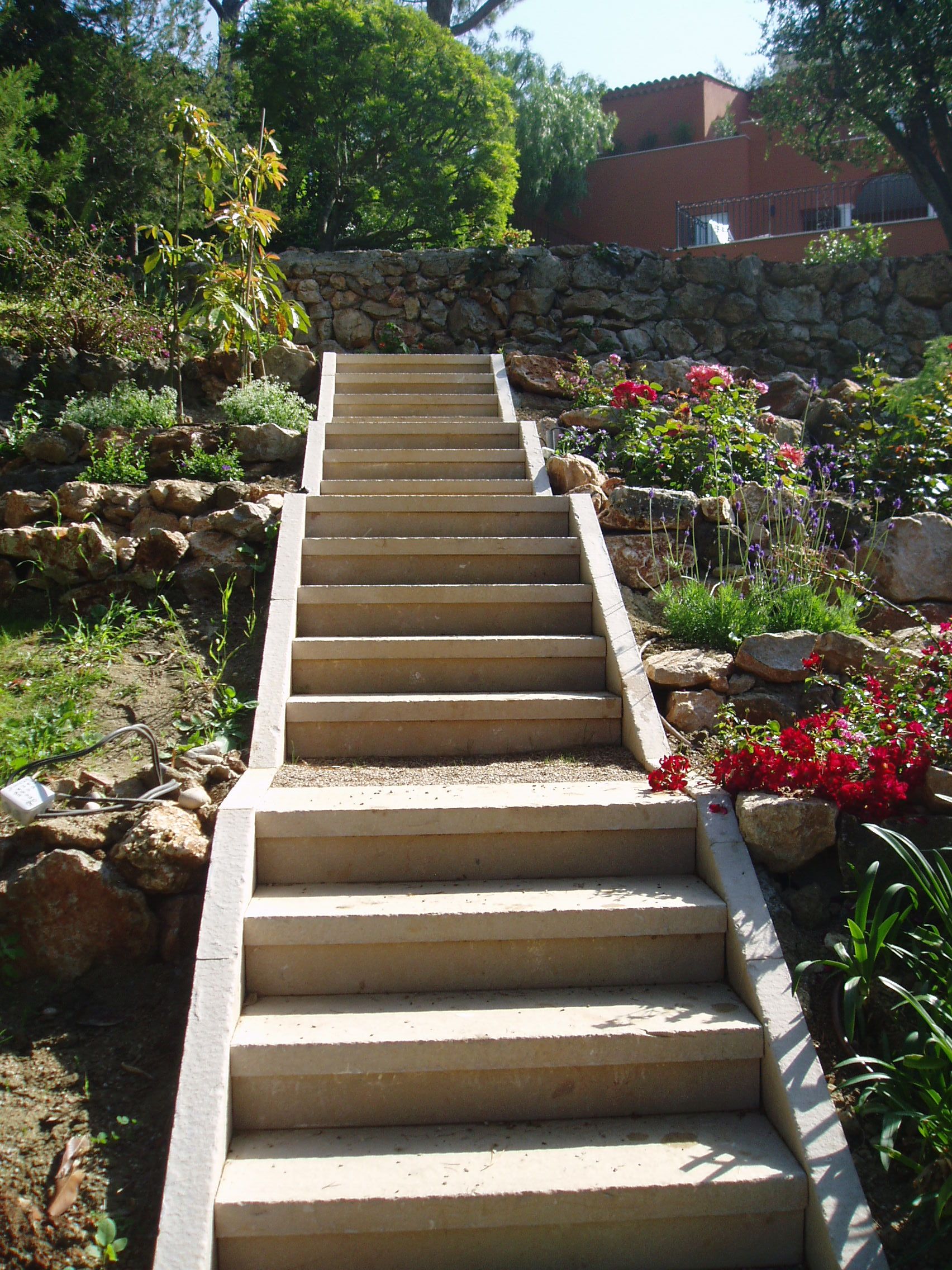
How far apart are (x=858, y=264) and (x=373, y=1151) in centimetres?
939

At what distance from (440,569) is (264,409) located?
7.05 ft

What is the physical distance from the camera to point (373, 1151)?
7.27 ft

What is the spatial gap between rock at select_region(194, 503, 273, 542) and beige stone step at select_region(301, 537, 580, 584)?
1.07ft

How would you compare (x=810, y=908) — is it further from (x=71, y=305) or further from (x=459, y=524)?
(x=71, y=305)

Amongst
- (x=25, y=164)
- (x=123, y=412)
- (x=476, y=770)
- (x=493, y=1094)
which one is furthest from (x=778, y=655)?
(x=25, y=164)

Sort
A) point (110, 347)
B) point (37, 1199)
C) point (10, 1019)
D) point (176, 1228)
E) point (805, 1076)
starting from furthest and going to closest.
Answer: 1. point (110, 347)
2. point (10, 1019)
3. point (805, 1076)
4. point (37, 1199)
5. point (176, 1228)

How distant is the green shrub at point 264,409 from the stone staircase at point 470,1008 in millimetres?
2474

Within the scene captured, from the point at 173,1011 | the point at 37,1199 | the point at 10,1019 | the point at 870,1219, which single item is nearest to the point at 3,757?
the point at 10,1019

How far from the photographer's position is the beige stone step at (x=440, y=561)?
14.4 feet

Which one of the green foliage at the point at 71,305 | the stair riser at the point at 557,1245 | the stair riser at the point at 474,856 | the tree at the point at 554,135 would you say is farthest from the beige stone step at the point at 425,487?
the tree at the point at 554,135

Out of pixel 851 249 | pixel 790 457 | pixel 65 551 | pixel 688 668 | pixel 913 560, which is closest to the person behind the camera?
pixel 688 668

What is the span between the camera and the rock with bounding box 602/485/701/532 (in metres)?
4.68

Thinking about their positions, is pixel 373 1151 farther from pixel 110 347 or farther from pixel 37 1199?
pixel 110 347

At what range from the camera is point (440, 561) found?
4445mm
